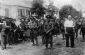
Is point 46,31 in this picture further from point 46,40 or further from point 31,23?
point 31,23

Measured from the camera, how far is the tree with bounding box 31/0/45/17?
24.7 ft

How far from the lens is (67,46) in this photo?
764 cm

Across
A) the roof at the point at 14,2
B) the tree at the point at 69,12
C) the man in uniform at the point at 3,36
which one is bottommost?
the man in uniform at the point at 3,36

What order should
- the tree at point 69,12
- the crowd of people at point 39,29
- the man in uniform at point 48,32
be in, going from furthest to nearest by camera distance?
the tree at point 69,12 → the crowd of people at point 39,29 → the man in uniform at point 48,32

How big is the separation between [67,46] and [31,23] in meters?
2.03

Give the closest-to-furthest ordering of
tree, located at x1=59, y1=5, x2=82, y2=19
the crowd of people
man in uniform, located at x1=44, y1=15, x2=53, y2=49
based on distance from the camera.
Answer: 1. man in uniform, located at x1=44, y1=15, x2=53, y2=49
2. the crowd of people
3. tree, located at x1=59, y1=5, x2=82, y2=19

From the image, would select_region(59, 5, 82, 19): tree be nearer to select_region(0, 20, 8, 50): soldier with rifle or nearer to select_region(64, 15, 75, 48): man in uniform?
select_region(64, 15, 75, 48): man in uniform

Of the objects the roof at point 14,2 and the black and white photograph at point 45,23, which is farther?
the roof at point 14,2

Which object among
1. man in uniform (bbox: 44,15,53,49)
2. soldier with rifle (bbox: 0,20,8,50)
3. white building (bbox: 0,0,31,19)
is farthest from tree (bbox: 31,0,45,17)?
soldier with rifle (bbox: 0,20,8,50)

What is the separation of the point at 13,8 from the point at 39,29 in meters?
1.54

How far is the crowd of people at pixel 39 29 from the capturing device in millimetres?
7430

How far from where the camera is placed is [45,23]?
737 cm

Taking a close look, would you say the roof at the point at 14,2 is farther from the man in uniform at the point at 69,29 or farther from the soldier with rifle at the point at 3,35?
the man in uniform at the point at 69,29

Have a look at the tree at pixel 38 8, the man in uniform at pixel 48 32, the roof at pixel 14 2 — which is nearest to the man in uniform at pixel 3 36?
the roof at pixel 14 2
